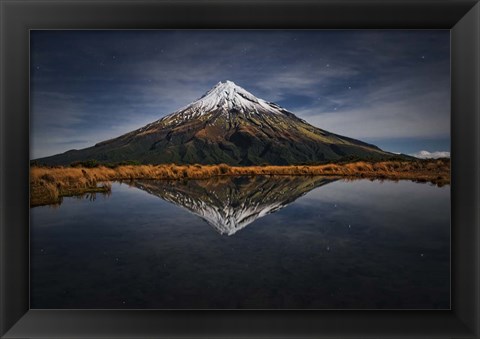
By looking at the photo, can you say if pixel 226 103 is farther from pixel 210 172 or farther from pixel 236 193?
pixel 236 193

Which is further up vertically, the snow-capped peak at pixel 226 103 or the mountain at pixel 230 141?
the snow-capped peak at pixel 226 103

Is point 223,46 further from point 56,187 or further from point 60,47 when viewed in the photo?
point 56,187
